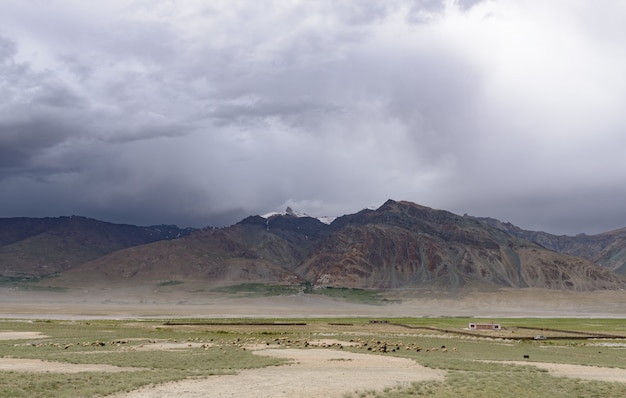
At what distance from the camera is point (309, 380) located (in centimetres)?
3516

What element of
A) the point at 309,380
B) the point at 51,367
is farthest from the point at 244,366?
the point at 51,367

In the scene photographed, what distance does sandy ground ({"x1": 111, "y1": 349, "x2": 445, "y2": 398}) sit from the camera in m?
30.8

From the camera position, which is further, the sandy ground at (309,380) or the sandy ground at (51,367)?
the sandy ground at (51,367)

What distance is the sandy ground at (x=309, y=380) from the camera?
30844mm

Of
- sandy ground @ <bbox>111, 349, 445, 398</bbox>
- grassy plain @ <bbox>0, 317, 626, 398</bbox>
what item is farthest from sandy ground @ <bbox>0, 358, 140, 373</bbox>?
sandy ground @ <bbox>111, 349, 445, 398</bbox>

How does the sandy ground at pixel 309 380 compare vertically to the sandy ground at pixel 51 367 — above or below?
above

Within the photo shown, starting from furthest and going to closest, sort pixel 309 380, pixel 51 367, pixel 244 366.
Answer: pixel 244 366
pixel 51 367
pixel 309 380

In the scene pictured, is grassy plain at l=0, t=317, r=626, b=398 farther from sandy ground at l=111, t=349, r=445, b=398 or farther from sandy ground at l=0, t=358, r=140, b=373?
sandy ground at l=111, t=349, r=445, b=398

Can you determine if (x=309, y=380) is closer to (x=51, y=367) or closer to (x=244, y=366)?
(x=244, y=366)

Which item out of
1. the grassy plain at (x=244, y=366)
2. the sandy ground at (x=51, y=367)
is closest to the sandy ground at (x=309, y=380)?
the grassy plain at (x=244, y=366)

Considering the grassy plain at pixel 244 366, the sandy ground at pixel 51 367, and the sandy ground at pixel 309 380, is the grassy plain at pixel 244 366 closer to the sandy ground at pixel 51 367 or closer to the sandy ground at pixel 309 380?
the sandy ground at pixel 51 367

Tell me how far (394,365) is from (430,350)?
1626cm

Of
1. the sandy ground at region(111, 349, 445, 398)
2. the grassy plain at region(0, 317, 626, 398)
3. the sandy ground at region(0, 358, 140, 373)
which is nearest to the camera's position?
the sandy ground at region(111, 349, 445, 398)

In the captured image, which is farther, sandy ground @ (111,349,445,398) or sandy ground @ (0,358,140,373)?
sandy ground @ (0,358,140,373)
